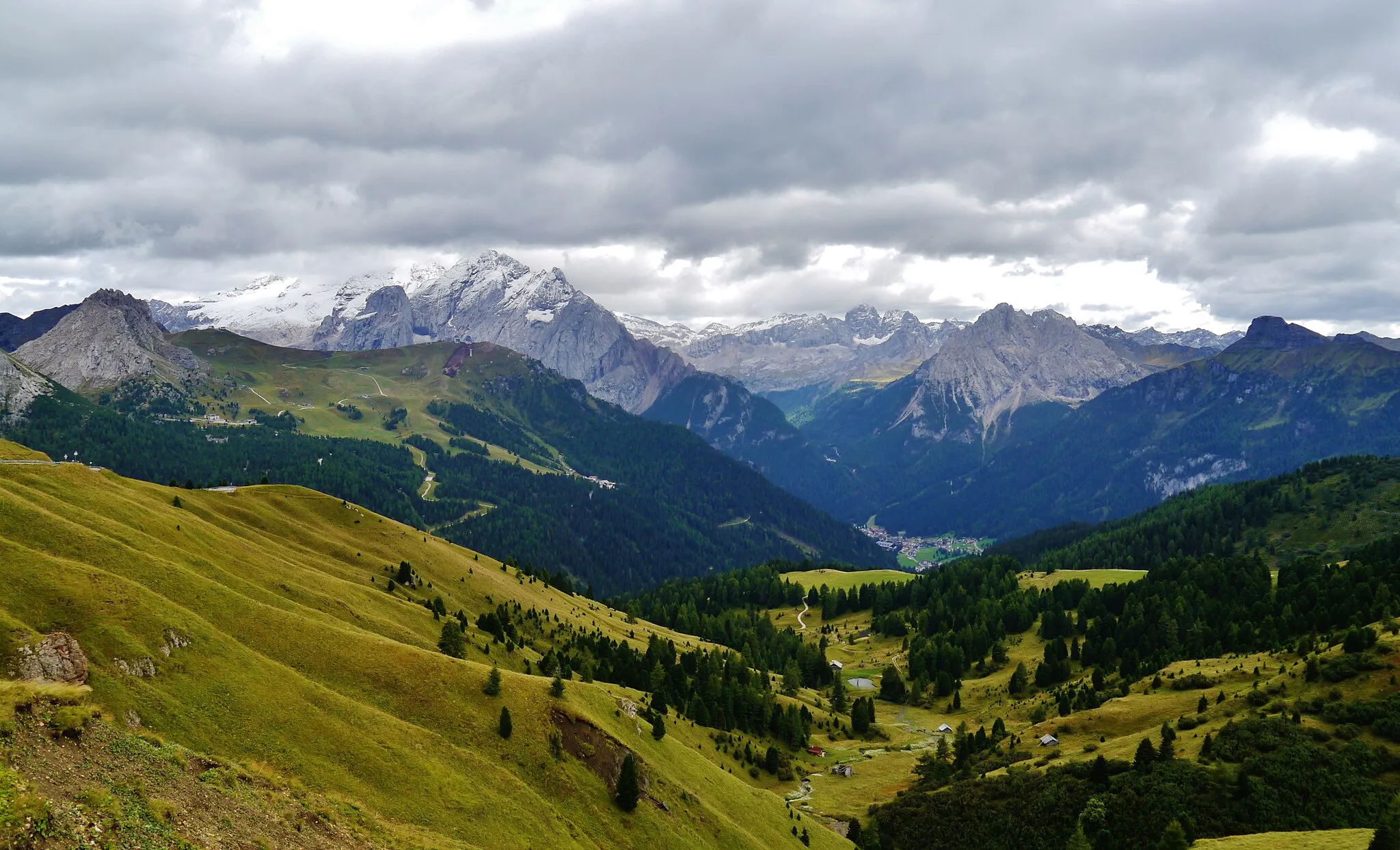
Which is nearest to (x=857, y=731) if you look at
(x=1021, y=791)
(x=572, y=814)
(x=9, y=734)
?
(x=1021, y=791)

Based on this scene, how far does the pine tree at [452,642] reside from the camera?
108 metres

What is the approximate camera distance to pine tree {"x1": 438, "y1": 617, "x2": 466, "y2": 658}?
355 feet

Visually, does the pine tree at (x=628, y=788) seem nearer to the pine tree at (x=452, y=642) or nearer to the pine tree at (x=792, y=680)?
the pine tree at (x=452, y=642)

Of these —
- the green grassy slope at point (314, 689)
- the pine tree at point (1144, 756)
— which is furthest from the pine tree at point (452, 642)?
the pine tree at point (1144, 756)

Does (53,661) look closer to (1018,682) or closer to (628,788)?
(628,788)

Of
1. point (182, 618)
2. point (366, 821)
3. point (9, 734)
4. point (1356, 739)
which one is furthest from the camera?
point (1356, 739)

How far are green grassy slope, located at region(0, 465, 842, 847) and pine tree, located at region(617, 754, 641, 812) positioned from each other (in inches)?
46.8

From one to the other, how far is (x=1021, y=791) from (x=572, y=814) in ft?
213

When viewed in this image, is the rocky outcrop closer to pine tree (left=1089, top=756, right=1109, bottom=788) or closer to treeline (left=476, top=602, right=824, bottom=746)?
treeline (left=476, top=602, right=824, bottom=746)

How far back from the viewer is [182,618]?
2758 inches

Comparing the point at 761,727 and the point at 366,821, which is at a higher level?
the point at 366,821

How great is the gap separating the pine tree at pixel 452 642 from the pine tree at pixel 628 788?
122 ft

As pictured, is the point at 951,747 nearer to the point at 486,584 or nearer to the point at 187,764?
the point at 486,584

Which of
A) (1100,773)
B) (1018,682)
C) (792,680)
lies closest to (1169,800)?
(1100,773)
